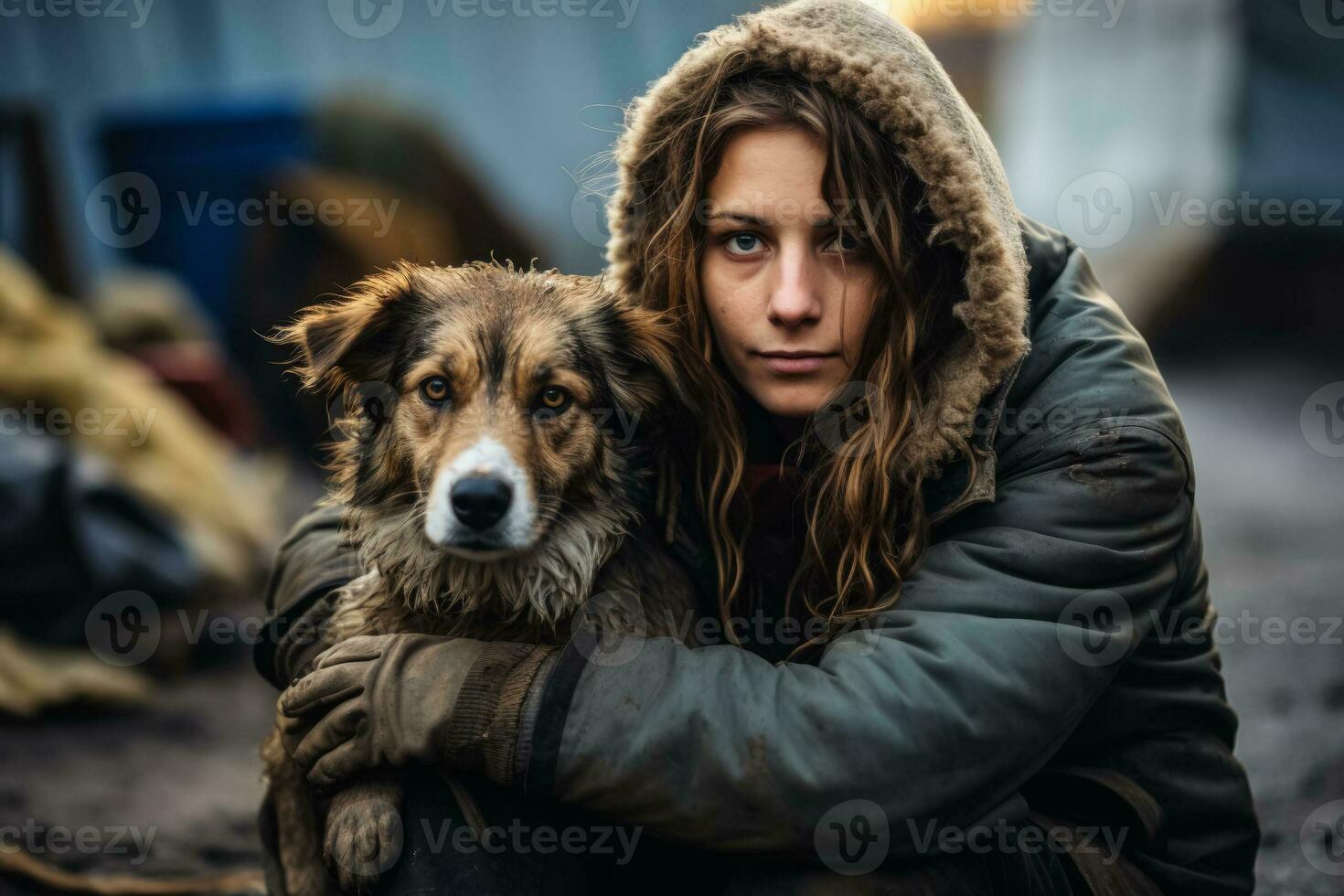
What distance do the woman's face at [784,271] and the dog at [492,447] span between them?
0.71 feet

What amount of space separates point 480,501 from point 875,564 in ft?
2.75

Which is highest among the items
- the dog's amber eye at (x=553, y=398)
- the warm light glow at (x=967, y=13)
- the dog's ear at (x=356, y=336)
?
the warm light glow at (x=967, y=13)

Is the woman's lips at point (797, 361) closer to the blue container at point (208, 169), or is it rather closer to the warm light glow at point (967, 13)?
the blue container at point (208, 169)

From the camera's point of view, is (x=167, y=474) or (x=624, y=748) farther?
(x=167, y=474)

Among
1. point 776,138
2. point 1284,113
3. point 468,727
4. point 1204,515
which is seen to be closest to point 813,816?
point 468,727

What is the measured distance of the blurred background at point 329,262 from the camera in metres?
4.55

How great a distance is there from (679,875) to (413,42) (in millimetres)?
6063

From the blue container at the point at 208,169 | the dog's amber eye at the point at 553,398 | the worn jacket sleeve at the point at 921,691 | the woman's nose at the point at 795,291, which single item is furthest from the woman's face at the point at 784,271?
the blue container at the point at 208,169

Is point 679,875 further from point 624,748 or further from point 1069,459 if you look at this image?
point 1069,459

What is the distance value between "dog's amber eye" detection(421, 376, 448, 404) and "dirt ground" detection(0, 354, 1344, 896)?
79.1 inches

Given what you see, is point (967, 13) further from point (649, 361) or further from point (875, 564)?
point (875, 564)

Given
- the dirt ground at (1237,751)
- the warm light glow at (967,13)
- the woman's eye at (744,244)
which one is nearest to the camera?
the woman's eye at (744,244)

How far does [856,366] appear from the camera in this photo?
2.39 metres

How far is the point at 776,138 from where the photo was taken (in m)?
2.32
